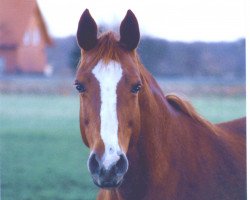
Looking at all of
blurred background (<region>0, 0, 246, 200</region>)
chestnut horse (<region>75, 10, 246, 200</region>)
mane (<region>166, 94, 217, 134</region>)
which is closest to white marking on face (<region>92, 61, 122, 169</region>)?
chestnut horse (<region>75, 10, 246, 200</region>)

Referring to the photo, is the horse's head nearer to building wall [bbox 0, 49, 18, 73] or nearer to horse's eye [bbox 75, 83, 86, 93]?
horse's eye [bbox 75, 83, 86, 93]

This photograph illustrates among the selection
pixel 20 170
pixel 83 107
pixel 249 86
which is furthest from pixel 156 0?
pixel 20 170

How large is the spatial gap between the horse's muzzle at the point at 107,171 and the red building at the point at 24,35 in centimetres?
81

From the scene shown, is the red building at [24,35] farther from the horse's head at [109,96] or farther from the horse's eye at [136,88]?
the horse's eye at [136,88]

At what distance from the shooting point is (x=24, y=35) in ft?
5.50

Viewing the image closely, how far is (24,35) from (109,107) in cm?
80

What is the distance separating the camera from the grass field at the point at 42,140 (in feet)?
5.45

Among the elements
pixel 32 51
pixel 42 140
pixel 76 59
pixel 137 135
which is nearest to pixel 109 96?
pixel 137 135

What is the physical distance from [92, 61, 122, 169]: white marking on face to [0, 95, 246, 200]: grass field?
602 mm

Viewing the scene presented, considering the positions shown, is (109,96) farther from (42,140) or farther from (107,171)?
(42,140)

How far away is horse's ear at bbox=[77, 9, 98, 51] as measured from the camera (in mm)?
1146

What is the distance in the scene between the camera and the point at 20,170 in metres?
1.81

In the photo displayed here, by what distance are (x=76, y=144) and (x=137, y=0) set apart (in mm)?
1052

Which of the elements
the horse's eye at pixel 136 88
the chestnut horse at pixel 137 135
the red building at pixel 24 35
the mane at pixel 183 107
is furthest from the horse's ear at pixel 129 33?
the red building at pixel 24 35
